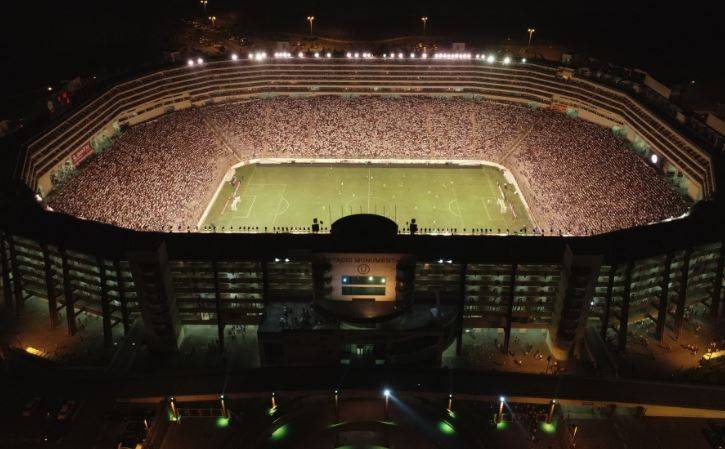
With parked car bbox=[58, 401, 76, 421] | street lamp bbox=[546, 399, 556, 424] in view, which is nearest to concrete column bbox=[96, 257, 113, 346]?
parked car bbox=[58, 401, 76, 421]

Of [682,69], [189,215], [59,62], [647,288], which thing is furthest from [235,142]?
[682,69]

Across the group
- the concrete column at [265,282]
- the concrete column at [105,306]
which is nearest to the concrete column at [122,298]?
the concrete column at [105,306]

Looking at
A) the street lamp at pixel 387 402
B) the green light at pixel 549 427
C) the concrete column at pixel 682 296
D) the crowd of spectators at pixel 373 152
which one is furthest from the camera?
the crowd of spectators at pixel 373 152

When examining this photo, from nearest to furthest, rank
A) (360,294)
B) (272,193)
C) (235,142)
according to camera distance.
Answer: (360,294)
(272,193)
(235,142)

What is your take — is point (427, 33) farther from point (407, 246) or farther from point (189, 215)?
point (407, 246)

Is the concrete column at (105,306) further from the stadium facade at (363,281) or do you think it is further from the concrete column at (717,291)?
the concrete column at (717,291)
